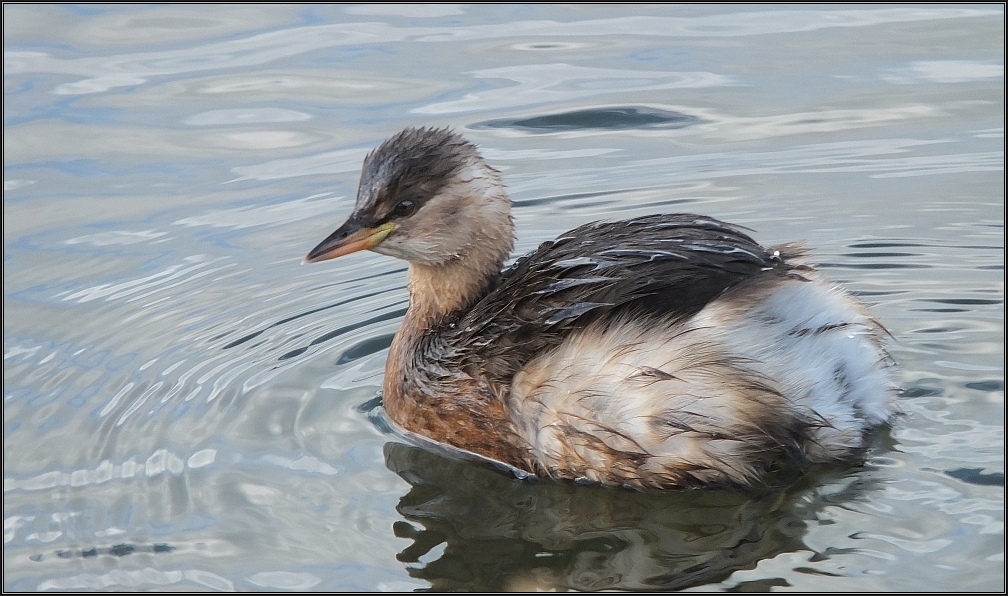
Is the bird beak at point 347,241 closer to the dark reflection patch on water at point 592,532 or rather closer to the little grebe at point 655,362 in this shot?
the little grebe at point 655,362

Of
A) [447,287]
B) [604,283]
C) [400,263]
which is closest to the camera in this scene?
[604,283]

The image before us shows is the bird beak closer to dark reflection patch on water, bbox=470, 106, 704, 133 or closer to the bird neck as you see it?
the bird neck

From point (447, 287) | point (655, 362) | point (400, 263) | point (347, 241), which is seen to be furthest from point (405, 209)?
point (400, 263)

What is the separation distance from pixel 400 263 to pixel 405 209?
6.17 feet

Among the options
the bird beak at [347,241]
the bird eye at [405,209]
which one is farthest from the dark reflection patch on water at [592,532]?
the bird eye at [405,209]

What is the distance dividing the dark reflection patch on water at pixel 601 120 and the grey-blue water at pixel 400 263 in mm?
21

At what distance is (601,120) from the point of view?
8.85 m

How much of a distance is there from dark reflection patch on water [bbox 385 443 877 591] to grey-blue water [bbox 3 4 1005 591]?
0.5 inches

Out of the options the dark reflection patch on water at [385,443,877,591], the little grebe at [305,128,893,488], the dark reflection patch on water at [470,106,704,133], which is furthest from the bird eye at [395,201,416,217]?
the dark reflection patch on water at [470,106,704,133]

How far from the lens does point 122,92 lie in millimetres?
9547

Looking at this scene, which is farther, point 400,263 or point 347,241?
point 400,263

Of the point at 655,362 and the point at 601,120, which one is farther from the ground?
the point at 601,120

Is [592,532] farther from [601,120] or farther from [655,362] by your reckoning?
[601,120]

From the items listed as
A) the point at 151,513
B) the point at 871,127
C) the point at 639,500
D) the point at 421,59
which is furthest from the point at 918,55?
the point at 151,513
